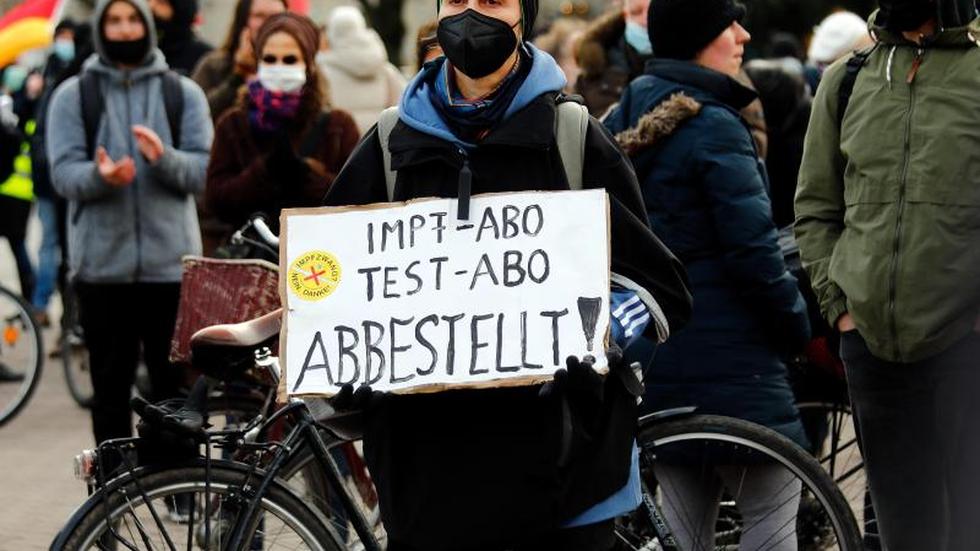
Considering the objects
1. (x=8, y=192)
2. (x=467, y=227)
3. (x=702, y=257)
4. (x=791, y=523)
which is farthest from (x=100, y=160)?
(x=8, y=192)

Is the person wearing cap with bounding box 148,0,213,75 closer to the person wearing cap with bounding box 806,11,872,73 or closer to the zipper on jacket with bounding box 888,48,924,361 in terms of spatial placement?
the person wearing cap with bounding box 806,11,872,73

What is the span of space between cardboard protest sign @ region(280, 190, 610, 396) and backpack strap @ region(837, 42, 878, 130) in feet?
3.37

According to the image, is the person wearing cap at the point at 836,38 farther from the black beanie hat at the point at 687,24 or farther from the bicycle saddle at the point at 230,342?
the bicycle saddle at the point at 230,342

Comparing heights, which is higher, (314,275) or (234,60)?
(234,60)

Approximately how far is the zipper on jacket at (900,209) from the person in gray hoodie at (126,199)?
3.45m

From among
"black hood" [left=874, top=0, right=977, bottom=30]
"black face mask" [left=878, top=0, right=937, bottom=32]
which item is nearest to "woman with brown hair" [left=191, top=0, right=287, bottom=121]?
"black face mask" [left=878, top=0, right=937, bottom=32]

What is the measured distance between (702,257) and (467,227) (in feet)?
5.11

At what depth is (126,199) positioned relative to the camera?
736cm

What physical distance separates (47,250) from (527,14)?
8.71m

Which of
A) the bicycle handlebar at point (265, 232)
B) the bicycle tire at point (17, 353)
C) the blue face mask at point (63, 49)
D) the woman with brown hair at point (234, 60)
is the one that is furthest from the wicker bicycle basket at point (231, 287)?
the blue face mask at point (63, 49)

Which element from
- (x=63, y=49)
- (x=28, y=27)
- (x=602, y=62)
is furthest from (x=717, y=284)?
(x=28, y=27)

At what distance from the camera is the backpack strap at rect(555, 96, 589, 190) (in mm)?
3889

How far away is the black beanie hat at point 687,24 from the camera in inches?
211

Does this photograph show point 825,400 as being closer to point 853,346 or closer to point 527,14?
point 853,346
